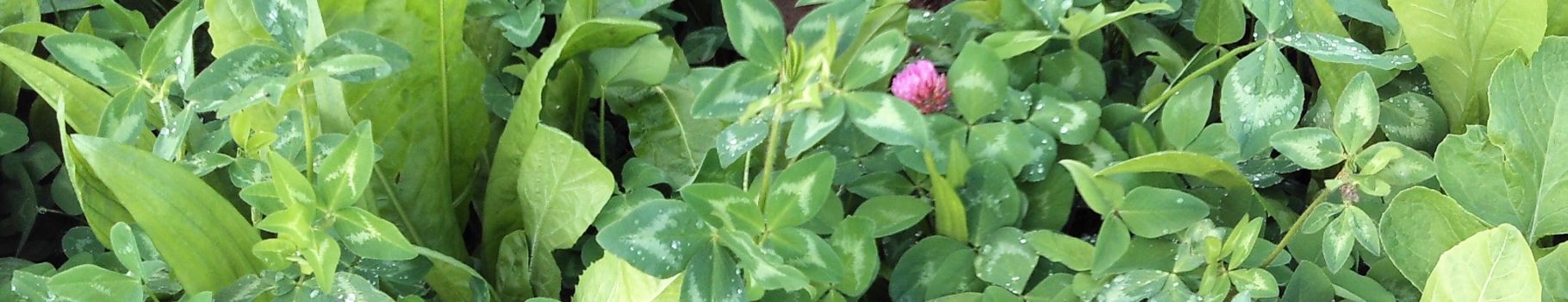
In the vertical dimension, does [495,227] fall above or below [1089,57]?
below

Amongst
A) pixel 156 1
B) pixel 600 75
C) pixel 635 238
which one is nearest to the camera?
pixel 635 238

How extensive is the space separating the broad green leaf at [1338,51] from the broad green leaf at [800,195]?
290mm

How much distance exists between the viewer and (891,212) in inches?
26.2

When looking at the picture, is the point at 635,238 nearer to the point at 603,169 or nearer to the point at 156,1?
the point at 603,169

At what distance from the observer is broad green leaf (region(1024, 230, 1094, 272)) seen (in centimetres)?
63

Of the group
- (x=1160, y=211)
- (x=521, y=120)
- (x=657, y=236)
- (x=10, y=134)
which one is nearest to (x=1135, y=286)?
(x=1160, y=211)

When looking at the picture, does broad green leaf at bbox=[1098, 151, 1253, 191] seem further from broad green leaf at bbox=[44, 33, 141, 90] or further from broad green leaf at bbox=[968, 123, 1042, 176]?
broad green leaf at bbox=[44, 33, 141, 90]

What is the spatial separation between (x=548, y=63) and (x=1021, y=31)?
0.30 m

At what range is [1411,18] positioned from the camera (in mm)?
687

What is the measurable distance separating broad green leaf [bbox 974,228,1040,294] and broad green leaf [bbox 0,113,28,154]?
0.67 meters

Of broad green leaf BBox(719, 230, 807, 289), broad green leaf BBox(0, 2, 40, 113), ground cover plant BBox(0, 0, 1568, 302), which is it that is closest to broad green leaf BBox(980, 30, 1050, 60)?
ground cover plant BBox(0, 0, 1568, 302)

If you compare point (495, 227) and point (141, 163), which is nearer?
point (141, 163)

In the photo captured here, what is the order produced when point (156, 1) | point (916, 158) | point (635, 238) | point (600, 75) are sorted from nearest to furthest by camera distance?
point (635, 238) < point (916, 158) < point (600, 75) < point (156, 1)

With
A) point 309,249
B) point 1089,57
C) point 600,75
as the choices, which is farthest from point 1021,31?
point 309,249
